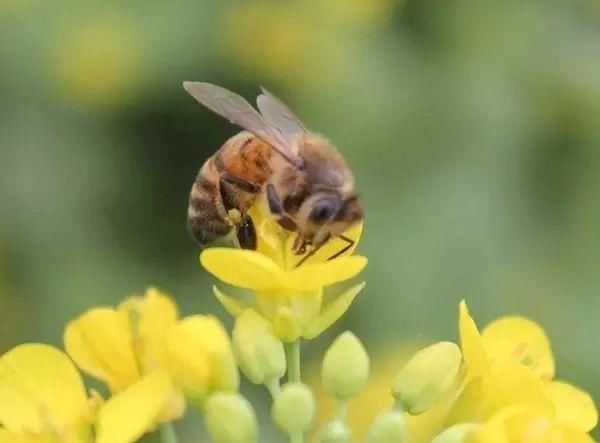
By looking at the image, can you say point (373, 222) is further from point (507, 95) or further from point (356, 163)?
point (507, 95)

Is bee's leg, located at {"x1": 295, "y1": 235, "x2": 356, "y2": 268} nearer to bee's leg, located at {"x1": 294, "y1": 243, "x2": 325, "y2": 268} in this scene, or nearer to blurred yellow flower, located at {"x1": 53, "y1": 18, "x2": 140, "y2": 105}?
bee's leg, located at {"x1": 294, "y1": 243, "x2": 325, "y2": 268}

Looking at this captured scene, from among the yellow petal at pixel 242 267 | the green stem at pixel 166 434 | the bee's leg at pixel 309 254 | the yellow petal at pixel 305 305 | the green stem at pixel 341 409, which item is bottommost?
the green stem at pixel 166 434

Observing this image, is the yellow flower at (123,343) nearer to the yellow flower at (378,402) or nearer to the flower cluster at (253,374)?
the flower cluster at (253,374)

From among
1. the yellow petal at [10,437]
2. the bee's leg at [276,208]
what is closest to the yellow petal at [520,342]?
the bee's leg at [276,208]

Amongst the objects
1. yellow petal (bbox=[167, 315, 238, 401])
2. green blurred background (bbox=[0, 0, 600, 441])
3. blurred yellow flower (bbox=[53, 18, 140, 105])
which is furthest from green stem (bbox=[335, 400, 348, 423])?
blurred yellow flower (bbox=[53, 18, 140, 105])

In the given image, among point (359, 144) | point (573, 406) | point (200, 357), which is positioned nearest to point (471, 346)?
point (573, 406)

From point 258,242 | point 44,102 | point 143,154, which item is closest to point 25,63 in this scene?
point 44,102

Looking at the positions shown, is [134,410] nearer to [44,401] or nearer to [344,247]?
[44,401]
